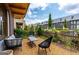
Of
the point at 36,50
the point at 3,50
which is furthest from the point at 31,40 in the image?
the point at 3,50

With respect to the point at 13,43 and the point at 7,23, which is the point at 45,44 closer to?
the point at 13,43

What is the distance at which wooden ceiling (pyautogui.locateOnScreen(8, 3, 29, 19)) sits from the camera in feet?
10.6

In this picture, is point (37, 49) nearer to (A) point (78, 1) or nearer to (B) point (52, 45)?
(B) point (52, 45)

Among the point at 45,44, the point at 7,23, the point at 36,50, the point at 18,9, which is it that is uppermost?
the point at 18,9

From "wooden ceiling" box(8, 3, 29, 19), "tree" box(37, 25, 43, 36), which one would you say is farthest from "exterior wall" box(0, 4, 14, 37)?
"tree" box(37, 25, 43, 36)

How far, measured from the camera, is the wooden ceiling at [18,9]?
3.23 m

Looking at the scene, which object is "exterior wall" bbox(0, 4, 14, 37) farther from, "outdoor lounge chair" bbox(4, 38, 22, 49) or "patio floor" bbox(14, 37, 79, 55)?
"patio floor" bbox(14, 37, 79, 55)

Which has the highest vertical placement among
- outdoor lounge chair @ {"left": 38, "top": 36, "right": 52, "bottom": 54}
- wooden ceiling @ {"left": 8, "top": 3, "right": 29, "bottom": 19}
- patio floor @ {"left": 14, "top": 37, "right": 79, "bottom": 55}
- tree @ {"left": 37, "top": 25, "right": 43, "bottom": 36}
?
wooden ceiling @ {"left": 8, "top": 3, "right": 29, "bottom": 19}

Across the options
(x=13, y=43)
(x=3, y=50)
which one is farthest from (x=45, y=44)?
(x=3, y=50)

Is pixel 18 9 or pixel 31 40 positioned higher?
pixel 18 9

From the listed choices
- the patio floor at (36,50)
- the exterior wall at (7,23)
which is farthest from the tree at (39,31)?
the exterior wall at (7,23)

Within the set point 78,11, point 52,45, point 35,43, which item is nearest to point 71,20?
point 78,11

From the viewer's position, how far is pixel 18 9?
10.6 feet
